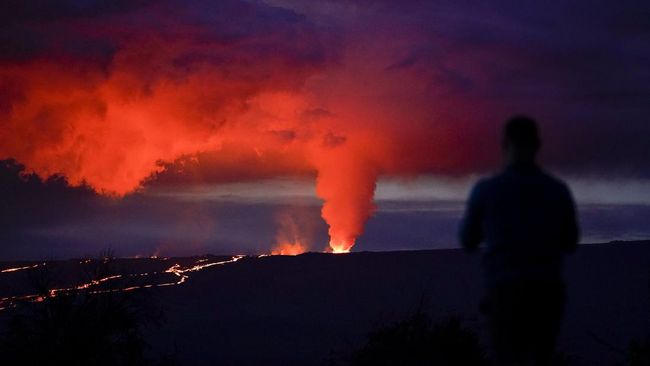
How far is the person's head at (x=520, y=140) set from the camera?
562 centimetres

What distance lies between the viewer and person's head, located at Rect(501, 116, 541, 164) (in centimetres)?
562

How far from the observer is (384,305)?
3778 cm

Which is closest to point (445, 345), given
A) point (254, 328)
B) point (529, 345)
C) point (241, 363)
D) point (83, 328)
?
point (83, 328)

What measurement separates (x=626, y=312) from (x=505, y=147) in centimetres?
3049

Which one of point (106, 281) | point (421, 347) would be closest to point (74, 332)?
point (106, 281)

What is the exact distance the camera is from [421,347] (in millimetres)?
14664

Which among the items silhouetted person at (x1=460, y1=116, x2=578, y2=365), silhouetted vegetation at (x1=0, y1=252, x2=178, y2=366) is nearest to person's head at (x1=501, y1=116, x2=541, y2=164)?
silhouetted person at (x1=460, y1=116, x2=578, y2=365)

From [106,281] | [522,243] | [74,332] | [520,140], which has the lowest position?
[74,332]

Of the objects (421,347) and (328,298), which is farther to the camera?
(328,298)

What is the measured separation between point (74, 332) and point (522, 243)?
12.4m

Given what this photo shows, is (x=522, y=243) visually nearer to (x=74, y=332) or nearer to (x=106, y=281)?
(x=74, y=332)

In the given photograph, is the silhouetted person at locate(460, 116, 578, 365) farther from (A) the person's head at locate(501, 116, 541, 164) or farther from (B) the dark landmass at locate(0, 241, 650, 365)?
(B) the dark landmass at locate(0, 241, 650, 365)

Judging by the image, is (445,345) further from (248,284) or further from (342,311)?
(248,284)

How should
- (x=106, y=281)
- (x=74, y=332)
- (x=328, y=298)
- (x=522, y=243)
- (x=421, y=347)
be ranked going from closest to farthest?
(x=522, y=243) < (x=421, y=347) < (x=74, y=332) < (x=106, y=281) < (x=328, y=298)
